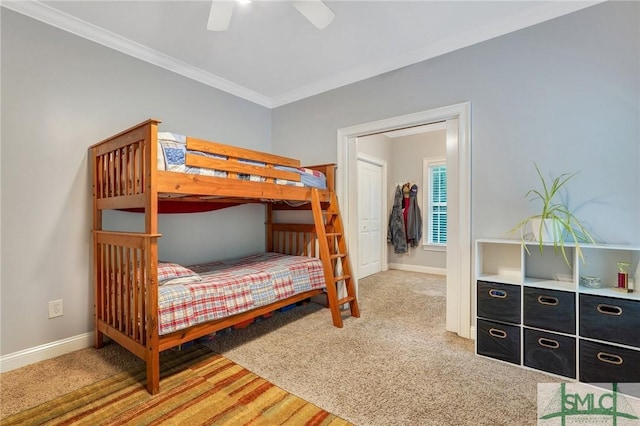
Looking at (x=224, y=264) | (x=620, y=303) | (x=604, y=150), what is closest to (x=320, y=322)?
(x=224, y=264)

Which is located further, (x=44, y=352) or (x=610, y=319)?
(x=44, y=352)

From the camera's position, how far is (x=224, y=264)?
3.09m

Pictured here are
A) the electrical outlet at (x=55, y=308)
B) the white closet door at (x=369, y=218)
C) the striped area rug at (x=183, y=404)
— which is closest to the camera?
the striped area rug at (x=183, y=404)

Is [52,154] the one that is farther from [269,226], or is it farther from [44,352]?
[269,226]

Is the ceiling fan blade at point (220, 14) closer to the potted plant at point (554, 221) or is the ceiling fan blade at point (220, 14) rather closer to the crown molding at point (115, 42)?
the crown molding at point (115, 42)

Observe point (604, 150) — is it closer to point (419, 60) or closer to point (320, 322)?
point (419, 60)

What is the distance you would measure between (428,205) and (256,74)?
3.60m

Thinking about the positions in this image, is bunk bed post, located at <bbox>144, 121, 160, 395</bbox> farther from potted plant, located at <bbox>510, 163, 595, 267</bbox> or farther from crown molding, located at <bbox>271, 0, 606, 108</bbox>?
potted plant, located at <bbox>510, 163, 595, 267</bbox>

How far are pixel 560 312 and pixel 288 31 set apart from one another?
281 cm

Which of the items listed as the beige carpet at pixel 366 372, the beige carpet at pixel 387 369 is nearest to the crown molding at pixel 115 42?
the beige carpet at pixel 366 372

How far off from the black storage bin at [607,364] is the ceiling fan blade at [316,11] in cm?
255

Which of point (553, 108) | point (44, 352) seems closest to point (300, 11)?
point (553, 108)

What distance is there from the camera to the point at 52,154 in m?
2.22

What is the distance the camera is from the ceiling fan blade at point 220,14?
180cm
